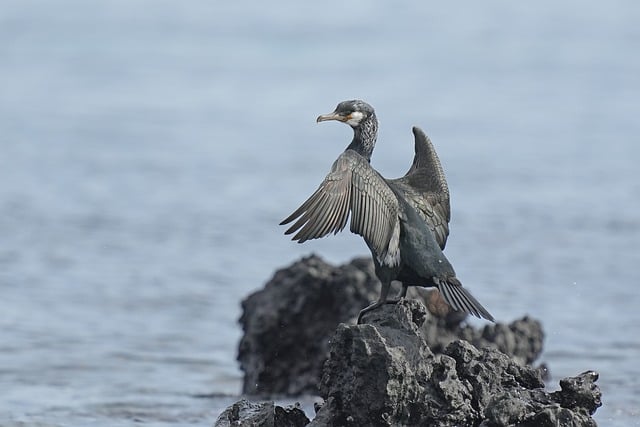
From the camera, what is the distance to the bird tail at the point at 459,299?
6.39 metres

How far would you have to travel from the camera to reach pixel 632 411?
29.1 ft

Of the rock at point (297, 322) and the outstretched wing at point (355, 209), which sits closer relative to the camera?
the outstretched wing at point (355, 209)

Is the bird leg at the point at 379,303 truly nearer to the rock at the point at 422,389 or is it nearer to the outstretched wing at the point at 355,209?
the outstretched wing at the point at 355,209

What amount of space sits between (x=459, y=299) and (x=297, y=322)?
309cm

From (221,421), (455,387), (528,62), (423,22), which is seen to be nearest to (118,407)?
(221,421)

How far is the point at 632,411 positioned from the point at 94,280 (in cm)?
653

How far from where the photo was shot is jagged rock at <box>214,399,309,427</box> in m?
6.09

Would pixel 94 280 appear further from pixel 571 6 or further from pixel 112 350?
pixel 571 6

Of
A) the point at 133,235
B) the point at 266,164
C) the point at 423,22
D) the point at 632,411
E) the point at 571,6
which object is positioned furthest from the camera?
the point at 571,6

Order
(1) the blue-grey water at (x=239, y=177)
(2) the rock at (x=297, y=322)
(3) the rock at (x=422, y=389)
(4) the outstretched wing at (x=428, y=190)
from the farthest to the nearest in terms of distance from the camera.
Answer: (1) the blue-grey water at (x=239, y=177) → (2) the rock at (x=297, y=322) → (4) the outstretched wing at (x=428, y=190) → (3) the rock at (x=422, y=389)

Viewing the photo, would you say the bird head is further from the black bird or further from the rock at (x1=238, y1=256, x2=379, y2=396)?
the rock at (x1=238, y1=256, x2=379, y2=396)

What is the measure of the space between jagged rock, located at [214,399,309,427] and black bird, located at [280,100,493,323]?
59 cm

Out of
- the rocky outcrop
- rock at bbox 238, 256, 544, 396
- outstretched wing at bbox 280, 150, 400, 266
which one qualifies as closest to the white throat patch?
outstretched wing at bbox 280, 150, 400, 266

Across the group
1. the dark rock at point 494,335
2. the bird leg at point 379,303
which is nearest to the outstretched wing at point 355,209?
the bird leg at point 379,303
